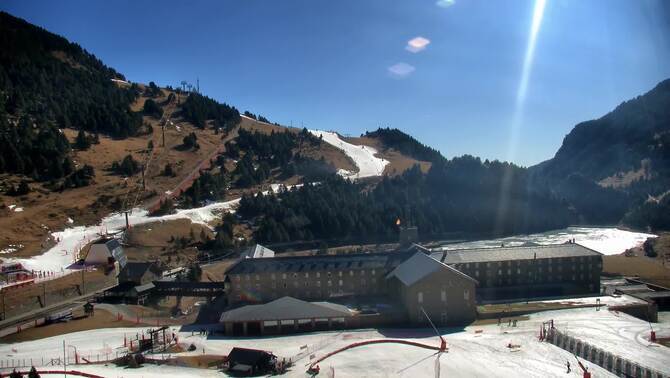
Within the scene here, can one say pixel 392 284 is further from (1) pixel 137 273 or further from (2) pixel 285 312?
(1) pixel 137 273

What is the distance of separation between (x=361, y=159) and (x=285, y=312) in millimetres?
127891

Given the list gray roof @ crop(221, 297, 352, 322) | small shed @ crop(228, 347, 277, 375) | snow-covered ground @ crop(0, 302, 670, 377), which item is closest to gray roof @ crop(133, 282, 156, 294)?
snow-covered ground @ crop(0, 302, 670, 377)

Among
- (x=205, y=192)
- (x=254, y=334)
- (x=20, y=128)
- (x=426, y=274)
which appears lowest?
(x=254, y=334)

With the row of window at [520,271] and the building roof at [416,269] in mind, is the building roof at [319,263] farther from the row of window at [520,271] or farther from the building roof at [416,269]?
the row of window at [520,271]

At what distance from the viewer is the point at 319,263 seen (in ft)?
195

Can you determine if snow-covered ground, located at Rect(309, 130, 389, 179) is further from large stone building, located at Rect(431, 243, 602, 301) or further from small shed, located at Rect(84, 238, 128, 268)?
large stone building, located at Rect(431, 243, 602, 301)

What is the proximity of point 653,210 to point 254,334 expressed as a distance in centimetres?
12420

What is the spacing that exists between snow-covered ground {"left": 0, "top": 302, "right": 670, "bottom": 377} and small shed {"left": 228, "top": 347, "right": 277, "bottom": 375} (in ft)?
5.50

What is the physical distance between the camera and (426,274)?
50.7 metres

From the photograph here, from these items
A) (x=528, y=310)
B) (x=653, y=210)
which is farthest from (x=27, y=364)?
(x=653, y=210)

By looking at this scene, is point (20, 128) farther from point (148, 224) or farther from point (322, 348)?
point (322, 348)

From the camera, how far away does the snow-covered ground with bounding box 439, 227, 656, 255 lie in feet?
331

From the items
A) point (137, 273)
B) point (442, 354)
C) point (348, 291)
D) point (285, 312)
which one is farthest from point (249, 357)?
point (137, 273)

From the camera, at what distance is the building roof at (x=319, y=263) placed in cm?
5834
